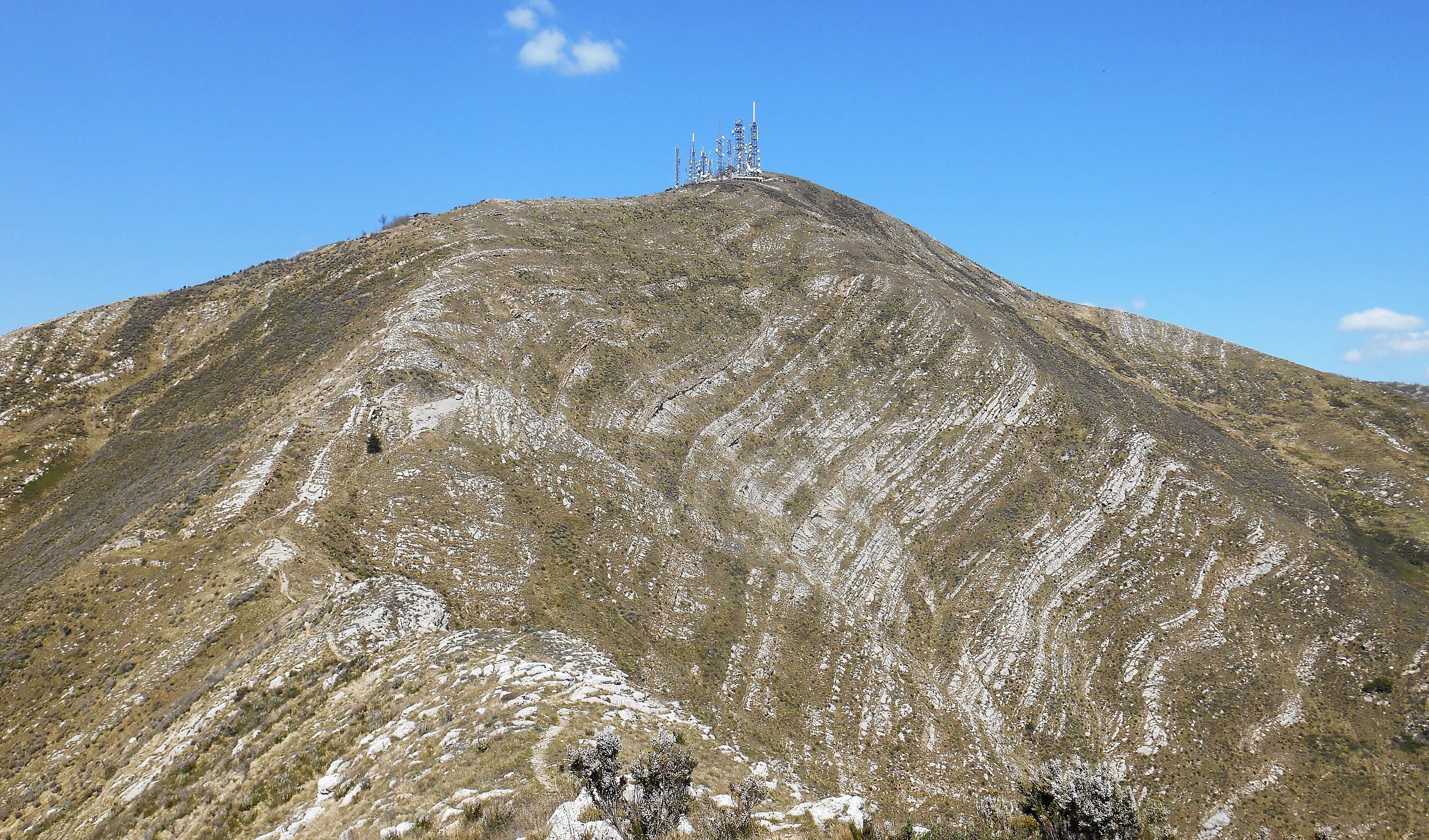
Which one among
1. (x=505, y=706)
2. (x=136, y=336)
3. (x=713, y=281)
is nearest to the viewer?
(x=505, y=706)

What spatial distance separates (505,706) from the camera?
58.9 feet

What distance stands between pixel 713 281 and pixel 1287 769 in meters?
58.4

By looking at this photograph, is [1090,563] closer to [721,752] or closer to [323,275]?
[721,752]

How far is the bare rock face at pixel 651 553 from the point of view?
63.3ft

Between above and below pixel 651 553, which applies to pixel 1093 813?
below

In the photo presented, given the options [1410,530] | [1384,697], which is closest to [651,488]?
[1384,697]

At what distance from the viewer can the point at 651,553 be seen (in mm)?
40188

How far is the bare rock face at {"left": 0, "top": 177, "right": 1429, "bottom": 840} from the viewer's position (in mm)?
19281

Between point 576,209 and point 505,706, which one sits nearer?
point 505,706

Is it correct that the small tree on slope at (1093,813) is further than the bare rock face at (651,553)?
No

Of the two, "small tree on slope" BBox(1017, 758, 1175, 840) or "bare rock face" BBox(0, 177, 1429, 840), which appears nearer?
"small tree on slope" BBox(1017, 758, 1175, 840)

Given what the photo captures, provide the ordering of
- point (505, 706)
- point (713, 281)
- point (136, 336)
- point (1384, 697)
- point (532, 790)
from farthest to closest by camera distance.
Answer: point (713, 281) < point (136, 336) < point (1384, 697) < point (505, 706) < point (532, 790)

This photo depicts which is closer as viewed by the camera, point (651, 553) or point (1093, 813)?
point (1093, 813)

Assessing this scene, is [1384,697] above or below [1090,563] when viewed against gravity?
below
